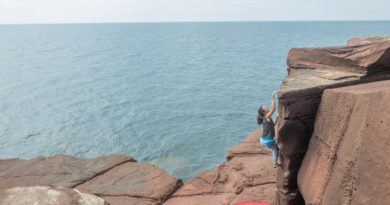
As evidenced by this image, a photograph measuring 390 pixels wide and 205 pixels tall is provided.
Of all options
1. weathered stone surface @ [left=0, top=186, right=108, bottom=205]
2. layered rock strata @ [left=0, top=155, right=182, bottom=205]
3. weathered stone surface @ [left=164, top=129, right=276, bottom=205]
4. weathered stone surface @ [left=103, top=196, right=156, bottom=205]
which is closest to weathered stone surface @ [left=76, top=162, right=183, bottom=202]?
layered rock strata @ [left=0, top=155, right=182, bottom=205]

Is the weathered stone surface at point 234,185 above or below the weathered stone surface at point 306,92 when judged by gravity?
below

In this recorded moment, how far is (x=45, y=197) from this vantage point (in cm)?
558

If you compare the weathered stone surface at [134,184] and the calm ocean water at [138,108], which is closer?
the weathered stone surface at [134,184]

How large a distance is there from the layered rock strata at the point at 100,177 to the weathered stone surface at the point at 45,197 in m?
3.23

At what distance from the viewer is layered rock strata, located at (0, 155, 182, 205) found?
30.5 ft

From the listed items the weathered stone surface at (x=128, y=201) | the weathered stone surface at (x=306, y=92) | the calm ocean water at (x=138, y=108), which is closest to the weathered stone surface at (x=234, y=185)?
the weathered stone surface at (x=128, y=201)

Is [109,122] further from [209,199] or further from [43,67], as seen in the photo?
[43,67]

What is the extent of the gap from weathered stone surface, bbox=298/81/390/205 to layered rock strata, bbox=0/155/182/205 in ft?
18.6

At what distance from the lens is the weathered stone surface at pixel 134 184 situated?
9328 mm

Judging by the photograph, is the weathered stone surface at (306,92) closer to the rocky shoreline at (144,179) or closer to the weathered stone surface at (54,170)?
the rocky shoreline at (144,179)

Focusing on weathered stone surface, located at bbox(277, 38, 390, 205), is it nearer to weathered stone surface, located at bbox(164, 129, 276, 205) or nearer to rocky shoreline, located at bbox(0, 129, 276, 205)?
weathered stone surface, located at bbox(164, 129, 276, 205)

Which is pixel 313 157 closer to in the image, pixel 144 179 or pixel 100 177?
pixel 144 179

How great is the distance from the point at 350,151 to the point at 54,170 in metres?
10.3

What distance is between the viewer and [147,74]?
1762 inches
